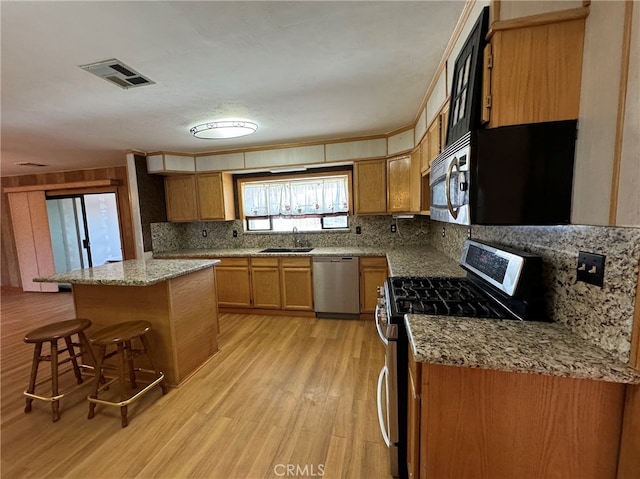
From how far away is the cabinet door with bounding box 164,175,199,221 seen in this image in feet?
13.7

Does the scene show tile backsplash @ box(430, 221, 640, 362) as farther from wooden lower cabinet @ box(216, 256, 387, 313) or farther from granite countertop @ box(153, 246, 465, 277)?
wooden lower cabinet @ box(216, 256, 387, 313)

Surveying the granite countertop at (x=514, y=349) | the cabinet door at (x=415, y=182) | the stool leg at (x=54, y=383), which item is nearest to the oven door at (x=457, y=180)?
the granite countertop at (x=514, y=349)

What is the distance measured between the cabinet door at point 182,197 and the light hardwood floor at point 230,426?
2.33m

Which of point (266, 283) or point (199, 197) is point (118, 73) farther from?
point (266, 283)

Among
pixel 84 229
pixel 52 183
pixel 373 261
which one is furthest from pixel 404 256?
pixel 52 183

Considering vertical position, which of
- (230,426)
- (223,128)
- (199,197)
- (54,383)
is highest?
(223,128)

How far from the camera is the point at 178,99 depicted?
2.21m

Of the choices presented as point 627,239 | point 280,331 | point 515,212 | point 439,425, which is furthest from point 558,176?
point 280,331

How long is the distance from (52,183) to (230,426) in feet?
20.2

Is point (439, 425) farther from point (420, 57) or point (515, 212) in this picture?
point (420, 57)

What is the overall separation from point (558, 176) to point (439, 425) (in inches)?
39.8

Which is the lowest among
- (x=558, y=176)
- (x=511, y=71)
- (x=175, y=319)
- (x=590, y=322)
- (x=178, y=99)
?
(x=175, y=319)

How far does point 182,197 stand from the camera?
4.20 meters

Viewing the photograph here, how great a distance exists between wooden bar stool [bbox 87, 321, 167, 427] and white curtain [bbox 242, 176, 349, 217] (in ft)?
8.11
